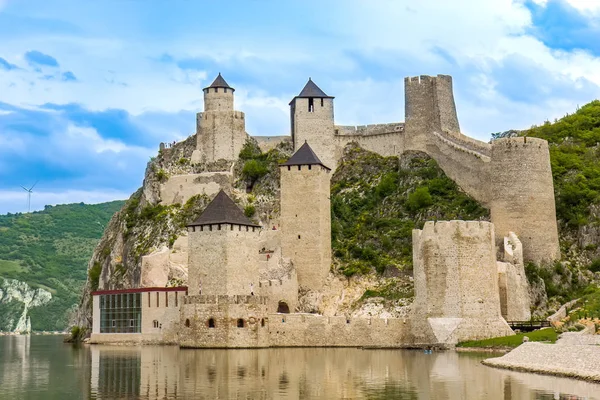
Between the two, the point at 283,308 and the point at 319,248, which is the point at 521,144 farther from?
the point at 283,308

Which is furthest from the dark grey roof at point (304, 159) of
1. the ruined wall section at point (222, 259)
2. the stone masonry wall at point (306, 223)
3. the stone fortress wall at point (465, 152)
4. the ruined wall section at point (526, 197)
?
the ruined wall section at point (526, 197)

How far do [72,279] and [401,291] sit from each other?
8351cm

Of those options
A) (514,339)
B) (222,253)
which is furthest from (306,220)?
(514,339)

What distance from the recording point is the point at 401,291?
52719 mm

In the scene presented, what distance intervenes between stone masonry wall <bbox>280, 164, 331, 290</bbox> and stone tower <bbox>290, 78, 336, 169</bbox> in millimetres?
11179

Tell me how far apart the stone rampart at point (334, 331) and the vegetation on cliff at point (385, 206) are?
7988 mm

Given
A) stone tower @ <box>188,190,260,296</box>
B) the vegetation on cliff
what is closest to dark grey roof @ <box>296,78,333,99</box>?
the vegetation on cliff

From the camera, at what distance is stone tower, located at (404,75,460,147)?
204ft

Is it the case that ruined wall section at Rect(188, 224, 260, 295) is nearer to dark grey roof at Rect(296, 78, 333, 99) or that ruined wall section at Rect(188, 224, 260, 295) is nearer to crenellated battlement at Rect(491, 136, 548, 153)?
crenellated battlement at Rect(491, 136, 548, 153)

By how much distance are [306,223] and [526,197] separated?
1095 centimetres

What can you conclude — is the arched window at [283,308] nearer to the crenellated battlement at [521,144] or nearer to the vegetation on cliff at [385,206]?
the vegetation on cliff at [385,206]

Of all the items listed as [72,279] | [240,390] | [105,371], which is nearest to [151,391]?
[240,390]

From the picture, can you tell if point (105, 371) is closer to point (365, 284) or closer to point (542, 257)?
point (365, 284)

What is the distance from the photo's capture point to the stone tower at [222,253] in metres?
47.3
